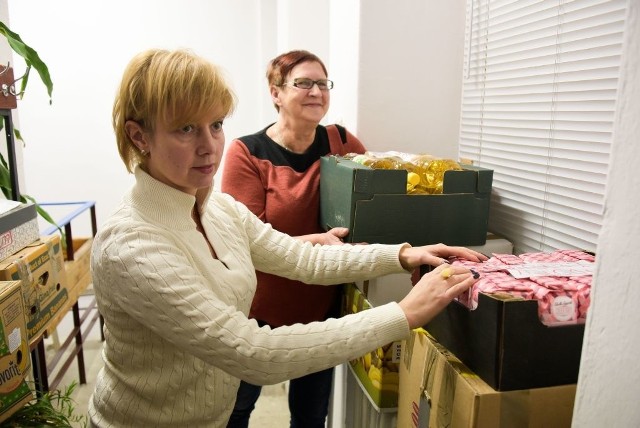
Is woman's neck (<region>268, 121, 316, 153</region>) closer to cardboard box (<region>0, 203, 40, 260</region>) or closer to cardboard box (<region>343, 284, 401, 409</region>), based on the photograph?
cardboard box (<region>343, 284, 401, 409</region>)

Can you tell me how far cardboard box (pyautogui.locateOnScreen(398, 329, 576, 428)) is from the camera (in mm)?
834

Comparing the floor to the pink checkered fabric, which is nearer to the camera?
the pink checkered fabric

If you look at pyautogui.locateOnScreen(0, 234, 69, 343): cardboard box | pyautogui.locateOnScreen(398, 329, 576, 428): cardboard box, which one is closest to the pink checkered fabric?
pyautogui.locateOnScreen(398, 329, 576, 428): cardboard box

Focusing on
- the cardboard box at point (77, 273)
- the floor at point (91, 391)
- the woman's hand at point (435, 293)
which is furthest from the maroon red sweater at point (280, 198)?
the cardboard box at point (77, 273)

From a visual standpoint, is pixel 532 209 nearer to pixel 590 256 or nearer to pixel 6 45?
pixel 590 256

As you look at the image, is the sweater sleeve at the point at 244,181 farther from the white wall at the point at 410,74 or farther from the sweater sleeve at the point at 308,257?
the white wall at the point at 410,74

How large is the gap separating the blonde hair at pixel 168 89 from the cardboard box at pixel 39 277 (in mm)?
860

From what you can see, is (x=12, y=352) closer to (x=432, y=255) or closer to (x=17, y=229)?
(x=17, y=229)

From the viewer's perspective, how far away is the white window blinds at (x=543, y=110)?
1.25m

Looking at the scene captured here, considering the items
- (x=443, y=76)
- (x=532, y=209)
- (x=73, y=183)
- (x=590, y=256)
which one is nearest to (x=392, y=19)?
(x=443, y=76)

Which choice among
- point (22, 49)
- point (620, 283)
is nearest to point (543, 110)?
point (620, 283)

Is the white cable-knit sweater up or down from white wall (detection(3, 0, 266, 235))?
down

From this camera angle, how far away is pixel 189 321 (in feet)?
2.88

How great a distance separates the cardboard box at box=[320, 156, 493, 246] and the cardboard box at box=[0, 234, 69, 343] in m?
1.06
